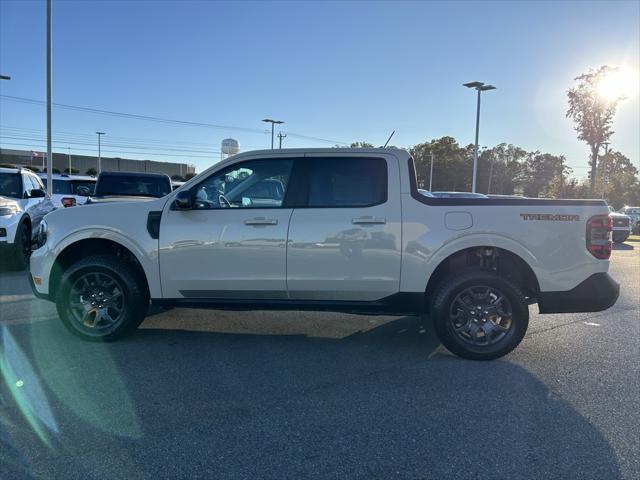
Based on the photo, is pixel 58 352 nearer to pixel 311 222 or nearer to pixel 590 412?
pixel 311 222

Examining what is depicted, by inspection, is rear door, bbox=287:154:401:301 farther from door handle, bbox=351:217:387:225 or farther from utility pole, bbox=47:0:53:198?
utility pole, bbox=47:0:53:198

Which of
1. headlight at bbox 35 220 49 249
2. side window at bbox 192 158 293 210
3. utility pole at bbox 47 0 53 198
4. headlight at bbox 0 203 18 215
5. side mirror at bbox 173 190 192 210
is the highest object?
utility pole at bbox 47 0 53 198

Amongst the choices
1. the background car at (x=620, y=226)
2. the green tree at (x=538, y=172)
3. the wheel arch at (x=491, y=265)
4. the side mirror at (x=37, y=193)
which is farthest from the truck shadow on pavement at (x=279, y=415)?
the green tree at (x=538, y=172)

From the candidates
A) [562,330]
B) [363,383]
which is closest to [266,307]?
[363,383]

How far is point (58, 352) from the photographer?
4.68m

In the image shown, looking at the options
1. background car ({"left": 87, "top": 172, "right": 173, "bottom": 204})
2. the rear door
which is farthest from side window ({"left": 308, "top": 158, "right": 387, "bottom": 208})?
background car ({"left": 87, "top": 172, "right": 173, "bottom": 204})

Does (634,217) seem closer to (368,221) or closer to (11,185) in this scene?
(368,221)

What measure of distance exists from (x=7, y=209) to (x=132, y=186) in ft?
10.0

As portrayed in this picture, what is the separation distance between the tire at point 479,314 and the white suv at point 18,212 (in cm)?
678

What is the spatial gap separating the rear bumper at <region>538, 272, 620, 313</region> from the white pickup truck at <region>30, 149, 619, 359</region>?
0.01 m

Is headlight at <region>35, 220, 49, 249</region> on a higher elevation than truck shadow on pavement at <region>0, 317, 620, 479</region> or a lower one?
higher

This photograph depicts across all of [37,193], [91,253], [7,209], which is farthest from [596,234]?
[37,193]

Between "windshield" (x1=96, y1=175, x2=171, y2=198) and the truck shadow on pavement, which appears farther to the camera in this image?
"windshield" (x1=96, y1=175, x2=171, y2=198)

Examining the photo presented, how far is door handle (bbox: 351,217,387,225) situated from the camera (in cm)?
457
